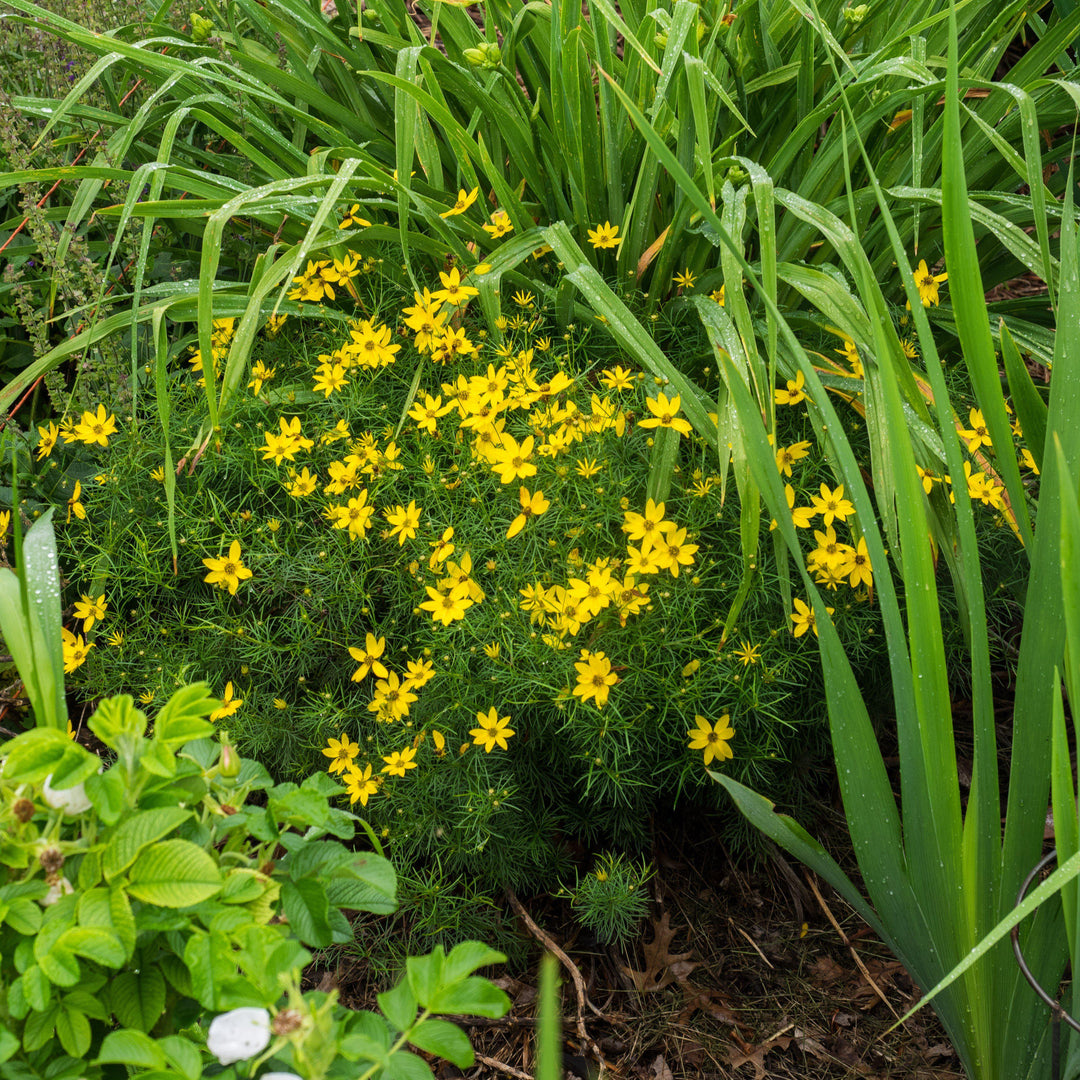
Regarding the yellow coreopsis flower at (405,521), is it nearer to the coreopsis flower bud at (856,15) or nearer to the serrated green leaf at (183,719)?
the serrated green leaf at (183,719)

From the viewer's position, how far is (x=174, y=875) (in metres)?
0.78

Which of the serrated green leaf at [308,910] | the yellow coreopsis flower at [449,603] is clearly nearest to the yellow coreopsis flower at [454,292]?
the yellow coreopsis flower at [449,603]

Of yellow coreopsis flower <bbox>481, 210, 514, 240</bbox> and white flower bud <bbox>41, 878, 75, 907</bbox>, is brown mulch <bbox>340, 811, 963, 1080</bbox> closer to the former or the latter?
white flower bud <bbox>41, 878, 75, 907</bbox>

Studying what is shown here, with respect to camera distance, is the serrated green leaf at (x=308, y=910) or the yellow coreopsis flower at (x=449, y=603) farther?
the yellow coreopsis flower at (x=449, y=603)

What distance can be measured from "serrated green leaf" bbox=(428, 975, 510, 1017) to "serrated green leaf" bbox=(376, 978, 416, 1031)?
2 centimetres

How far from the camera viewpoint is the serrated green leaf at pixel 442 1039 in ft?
2.45

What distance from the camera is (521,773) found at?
1.64m

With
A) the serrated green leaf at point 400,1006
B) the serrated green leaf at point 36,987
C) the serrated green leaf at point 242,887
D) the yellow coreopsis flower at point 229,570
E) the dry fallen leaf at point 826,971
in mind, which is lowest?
the dry fallen leaf at point 826,971

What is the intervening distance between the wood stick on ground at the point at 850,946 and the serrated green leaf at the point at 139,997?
4.07 feet

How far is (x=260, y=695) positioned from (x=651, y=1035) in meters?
0.86

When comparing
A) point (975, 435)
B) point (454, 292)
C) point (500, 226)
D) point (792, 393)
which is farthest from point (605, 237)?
point (975, 435)

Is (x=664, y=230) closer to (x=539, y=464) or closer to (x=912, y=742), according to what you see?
(x=539, y=464)

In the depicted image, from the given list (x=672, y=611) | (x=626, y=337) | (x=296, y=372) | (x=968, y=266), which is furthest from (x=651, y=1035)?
(x=296, y=372)

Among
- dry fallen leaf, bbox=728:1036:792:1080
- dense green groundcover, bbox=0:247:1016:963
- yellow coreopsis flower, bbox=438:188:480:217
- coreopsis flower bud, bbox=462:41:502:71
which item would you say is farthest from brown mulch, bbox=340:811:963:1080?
coreopsis flower bud, bbox=462:41:502:71
